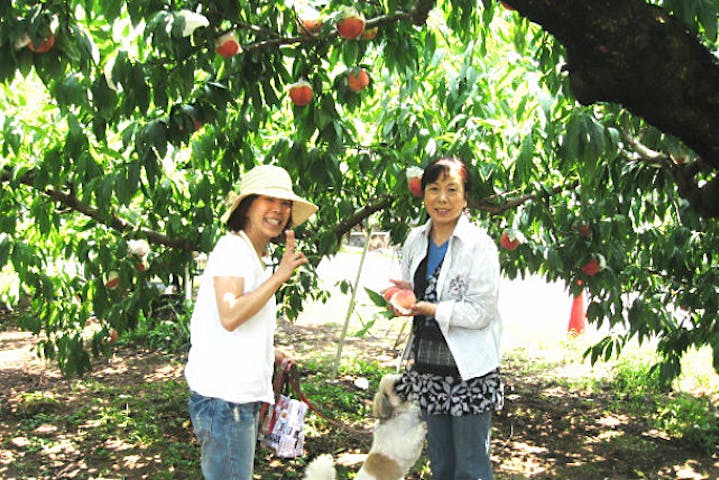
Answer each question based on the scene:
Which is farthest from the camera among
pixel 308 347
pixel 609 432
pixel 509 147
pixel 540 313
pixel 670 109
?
pixel 540 313

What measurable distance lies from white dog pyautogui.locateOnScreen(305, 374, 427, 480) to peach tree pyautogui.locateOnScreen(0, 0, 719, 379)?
3.25ft

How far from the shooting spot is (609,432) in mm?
4824

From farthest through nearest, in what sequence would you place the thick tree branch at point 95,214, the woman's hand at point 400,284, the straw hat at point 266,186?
the thick tree branch at point 95,214
the woman's hand at point 400,284
the straw hat at point 266,186

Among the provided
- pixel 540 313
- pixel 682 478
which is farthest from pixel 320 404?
pixel 540 313

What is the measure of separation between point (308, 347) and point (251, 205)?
5.02 metres

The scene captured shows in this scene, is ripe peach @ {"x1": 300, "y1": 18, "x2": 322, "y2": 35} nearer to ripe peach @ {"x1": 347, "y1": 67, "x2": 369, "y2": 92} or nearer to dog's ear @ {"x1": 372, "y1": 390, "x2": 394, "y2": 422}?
ripe peach @ {"x1": 347, "y1": 67, "x2": 369, "y2": 92}

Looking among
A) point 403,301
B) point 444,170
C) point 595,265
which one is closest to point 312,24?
point 444,170

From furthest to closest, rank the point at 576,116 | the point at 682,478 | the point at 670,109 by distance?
the point at 682,478
the point at 576,116
the point at 670,109

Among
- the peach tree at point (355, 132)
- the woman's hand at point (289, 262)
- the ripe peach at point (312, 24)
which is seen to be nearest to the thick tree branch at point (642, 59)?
the peach tree at point (355, 132)

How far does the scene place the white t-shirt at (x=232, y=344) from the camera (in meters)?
2.10

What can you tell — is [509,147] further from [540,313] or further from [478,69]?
[540,313]

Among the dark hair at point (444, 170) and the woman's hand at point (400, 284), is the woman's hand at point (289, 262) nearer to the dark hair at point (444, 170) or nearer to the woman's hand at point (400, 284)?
the woman's hand at point (400, 284)

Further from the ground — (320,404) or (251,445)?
(251,445)

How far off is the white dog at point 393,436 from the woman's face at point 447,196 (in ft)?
2.01
